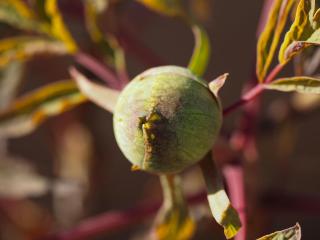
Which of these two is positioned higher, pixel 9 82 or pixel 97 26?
pixel 97 26

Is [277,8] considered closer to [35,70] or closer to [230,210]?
[230,210]

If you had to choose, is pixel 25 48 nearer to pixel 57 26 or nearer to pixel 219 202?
pixel 57 26

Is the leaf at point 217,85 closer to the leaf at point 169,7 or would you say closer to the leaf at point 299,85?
the leaf at point 299,85

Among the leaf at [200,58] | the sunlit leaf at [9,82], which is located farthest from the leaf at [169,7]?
the sunlit leaf at [9,82]

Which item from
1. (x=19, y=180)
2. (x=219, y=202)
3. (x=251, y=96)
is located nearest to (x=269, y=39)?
(x=251, y=96)

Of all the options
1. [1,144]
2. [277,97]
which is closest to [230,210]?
[1,144]

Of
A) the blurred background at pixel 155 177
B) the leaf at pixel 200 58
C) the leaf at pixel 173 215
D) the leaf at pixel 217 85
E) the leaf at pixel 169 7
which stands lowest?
the blurred background at pixel 155 177
